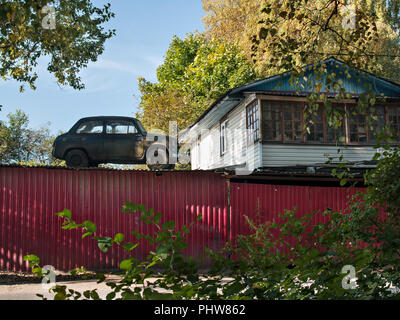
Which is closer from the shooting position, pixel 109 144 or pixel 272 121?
pixel 109 144

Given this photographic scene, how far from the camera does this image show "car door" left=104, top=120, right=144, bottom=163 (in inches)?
666

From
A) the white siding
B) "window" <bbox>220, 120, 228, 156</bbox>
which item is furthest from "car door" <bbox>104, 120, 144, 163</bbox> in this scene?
"window" <bbox>220, 120, 228, 156</bbox>

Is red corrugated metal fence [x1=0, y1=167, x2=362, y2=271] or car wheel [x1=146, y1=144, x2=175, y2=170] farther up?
car wheel [x1=146, y1=144, x2=175, y2=170]

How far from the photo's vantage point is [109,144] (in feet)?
55.4

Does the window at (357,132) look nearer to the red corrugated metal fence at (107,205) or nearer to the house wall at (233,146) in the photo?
the house wall at (233,146)

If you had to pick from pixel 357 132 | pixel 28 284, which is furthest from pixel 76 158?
pixel 357 132

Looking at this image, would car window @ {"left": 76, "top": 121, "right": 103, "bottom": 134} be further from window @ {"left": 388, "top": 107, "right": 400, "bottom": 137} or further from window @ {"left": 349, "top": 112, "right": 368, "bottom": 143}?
window @ {"left": 388, "top": 107, "right": 400, "bottom": 137}

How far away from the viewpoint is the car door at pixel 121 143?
16906 mm

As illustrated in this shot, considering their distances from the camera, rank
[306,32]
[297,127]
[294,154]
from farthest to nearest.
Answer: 1. [297,127]
2. [294,154]
3. [306,32]

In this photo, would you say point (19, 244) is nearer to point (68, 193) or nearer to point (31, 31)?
point (68, 193)

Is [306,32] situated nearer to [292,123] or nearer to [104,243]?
[104,243]

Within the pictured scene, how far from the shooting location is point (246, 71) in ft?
116

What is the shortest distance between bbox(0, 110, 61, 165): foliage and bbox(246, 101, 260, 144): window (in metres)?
35.9

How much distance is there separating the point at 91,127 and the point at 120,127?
110cm
